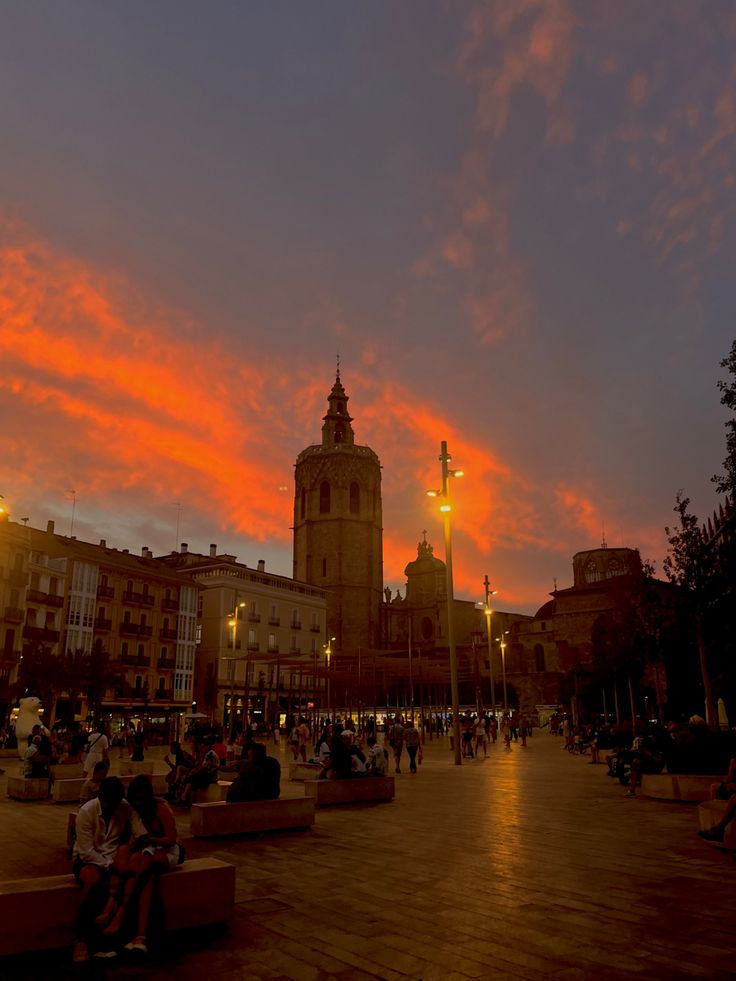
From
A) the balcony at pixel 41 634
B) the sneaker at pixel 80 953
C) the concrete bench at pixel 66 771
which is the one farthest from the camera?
the balcony at pixel 41 634

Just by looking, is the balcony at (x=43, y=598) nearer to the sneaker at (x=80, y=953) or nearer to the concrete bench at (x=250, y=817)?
the concrete bench at (x=250, y=817)

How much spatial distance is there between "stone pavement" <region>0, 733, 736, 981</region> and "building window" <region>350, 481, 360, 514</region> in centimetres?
7782

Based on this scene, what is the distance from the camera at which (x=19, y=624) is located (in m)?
44.6

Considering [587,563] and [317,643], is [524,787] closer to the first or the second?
[317,643]

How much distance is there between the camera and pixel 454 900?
5.95 meters

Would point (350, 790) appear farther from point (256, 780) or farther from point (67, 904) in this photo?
point (67, 904)

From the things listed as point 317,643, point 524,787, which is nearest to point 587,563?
point 317,643

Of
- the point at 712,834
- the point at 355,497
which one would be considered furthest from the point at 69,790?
the point at 355,497

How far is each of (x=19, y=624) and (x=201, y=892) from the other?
146ft

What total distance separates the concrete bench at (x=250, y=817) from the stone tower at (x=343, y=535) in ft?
244

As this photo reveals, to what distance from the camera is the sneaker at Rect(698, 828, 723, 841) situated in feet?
27.3

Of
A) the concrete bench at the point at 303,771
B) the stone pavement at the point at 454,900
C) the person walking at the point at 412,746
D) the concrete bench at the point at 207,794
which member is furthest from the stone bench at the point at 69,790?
the person walking at the point at 412,746

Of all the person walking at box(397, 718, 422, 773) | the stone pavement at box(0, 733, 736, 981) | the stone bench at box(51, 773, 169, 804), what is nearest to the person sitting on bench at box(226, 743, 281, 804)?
the stone pavement at box(0, 733, 736, 981)

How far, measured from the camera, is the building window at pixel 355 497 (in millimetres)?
89062
